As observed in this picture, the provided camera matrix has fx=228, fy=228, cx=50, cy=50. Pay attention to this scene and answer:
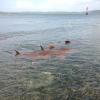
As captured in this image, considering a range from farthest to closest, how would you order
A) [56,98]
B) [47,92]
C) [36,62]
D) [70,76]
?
[36,62], [70,76], [47,92], [56,98]

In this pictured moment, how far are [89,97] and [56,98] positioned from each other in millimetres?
1863

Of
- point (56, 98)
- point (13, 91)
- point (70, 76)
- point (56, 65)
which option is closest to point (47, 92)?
point (56, 98)

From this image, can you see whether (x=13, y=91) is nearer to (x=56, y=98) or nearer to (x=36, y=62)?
(x=56, y=98)

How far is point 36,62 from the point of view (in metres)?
21.1

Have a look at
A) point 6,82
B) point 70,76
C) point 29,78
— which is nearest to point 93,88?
point 70,76

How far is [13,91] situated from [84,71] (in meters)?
6.30

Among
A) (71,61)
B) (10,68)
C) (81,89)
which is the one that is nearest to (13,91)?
(81,89)

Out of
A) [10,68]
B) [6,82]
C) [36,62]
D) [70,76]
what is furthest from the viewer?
[36,62]

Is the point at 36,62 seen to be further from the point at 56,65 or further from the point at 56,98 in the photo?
the point at 56,98

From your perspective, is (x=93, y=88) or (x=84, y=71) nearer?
(x=93, y=88)

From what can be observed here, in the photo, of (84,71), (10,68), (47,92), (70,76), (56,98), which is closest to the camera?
(56,98)

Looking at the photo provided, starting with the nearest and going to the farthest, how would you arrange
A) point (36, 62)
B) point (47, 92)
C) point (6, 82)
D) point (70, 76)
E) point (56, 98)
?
point (56, 98)
point (47, 92)
point (6, 82)
point (70, 76)
point (36, 62)

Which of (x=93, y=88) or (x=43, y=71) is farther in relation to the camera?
(x=43, y=71)

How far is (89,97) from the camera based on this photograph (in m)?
12.9
